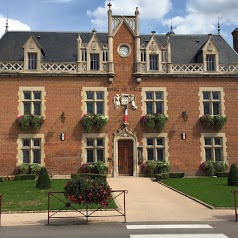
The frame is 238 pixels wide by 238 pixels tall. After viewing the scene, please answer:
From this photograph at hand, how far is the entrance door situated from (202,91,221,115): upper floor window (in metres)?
6.82

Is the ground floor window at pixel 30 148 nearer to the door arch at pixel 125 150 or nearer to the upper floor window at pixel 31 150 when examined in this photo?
the upper floor window at pixel 31 150

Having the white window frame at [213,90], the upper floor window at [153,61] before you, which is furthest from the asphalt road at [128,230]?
the upper floor window at [153,61]

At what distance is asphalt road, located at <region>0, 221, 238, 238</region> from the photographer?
916 cm

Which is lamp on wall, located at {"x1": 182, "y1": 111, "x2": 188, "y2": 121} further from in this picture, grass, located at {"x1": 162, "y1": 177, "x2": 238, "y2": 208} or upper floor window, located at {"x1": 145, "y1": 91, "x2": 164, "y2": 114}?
grass, located at {"x1": 162, "y1": 177, "x2": 238, "y2": 208}

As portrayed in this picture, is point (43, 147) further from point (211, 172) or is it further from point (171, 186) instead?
point (211, 172)

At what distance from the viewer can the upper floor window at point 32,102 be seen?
87.2ft

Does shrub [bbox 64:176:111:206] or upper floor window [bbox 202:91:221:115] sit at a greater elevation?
upper floor window [bbox 202:91:221:115]

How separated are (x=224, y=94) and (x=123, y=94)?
8.27 meters

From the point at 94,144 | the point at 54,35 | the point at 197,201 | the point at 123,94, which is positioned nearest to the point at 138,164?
the point at 94,144

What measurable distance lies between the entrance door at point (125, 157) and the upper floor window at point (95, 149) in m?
1.35

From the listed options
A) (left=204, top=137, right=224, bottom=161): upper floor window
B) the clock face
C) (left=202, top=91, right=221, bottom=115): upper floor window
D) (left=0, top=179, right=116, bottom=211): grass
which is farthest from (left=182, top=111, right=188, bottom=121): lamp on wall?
(left=0, top=179, right=116, bottom=211): grass

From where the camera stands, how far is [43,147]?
26.2 metres

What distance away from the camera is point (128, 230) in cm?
982

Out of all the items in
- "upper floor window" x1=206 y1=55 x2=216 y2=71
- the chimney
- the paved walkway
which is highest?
the chimney
